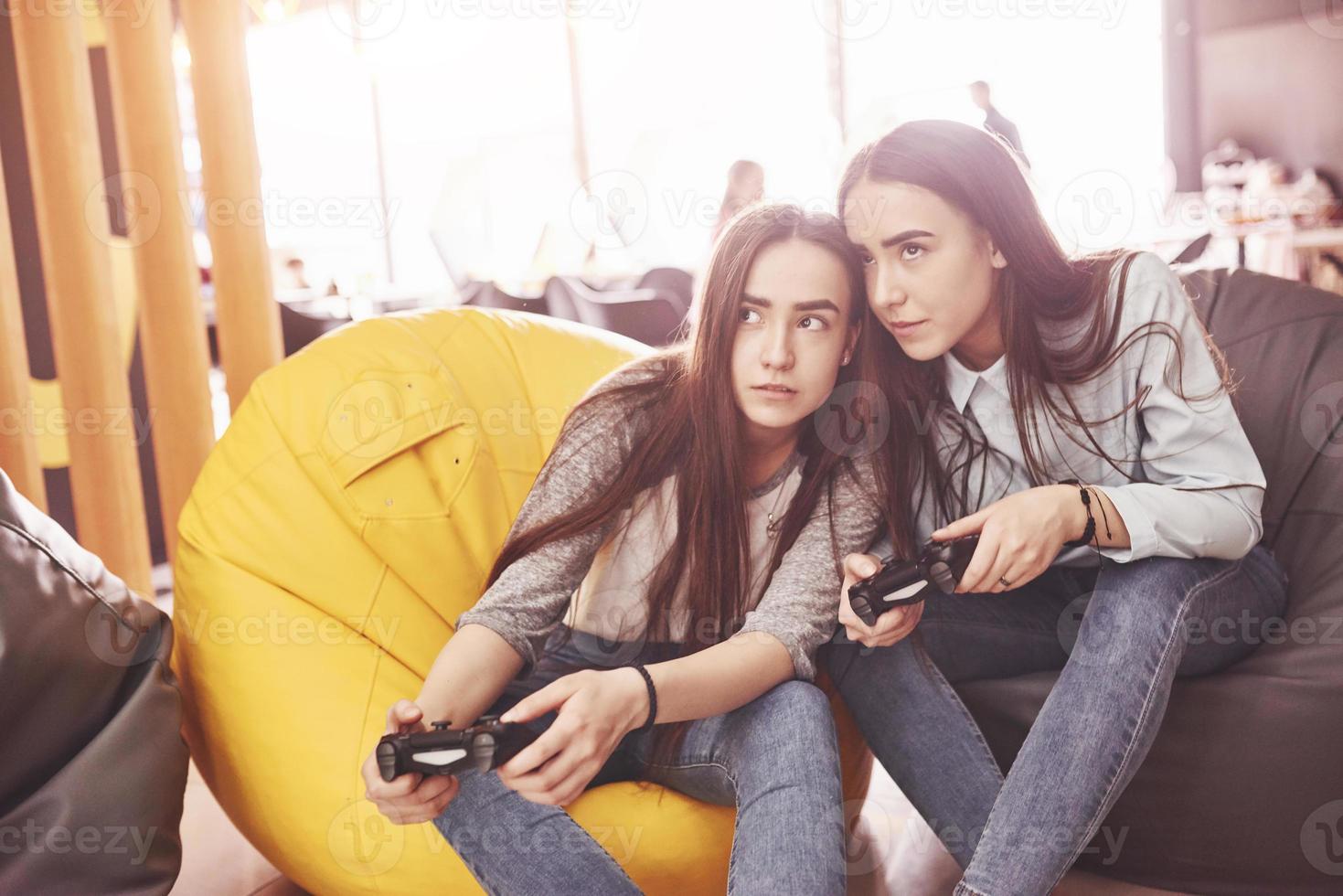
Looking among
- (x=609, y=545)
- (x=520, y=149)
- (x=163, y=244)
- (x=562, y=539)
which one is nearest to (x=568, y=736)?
(x=562, y=539)

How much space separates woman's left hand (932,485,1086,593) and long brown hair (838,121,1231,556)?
178 millimetres

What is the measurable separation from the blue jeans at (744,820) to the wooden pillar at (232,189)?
130cm

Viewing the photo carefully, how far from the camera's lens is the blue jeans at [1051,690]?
4.08 ft

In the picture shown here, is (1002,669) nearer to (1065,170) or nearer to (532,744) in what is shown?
(532,744)

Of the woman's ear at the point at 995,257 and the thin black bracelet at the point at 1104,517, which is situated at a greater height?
the woman's ear at the point at 995,257

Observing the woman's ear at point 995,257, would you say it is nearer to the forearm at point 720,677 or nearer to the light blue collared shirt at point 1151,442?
the light blue collared shirt at point 1151,442

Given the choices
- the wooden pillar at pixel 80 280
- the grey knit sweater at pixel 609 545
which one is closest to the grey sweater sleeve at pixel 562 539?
the grey knit sweater at pixel 609 545

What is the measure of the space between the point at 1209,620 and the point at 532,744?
901 millimetres

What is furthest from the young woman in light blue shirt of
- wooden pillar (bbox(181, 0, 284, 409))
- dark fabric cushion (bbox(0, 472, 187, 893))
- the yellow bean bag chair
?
wooden pillar (bbox(181, 0, 284, 409))

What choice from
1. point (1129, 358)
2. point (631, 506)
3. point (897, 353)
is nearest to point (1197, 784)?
point (1129, 358)

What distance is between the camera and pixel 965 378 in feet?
5.18

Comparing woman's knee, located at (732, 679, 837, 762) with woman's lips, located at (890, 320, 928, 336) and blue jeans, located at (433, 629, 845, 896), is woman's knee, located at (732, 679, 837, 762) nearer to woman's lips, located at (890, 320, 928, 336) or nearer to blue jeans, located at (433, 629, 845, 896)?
blue jeans, located at (433, 629, 845, 896)

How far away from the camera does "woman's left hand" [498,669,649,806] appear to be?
111 cm

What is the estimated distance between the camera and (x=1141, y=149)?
232 inches
